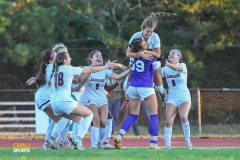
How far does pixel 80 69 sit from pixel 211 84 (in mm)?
13769

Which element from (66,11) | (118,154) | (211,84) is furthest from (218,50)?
(118,154)

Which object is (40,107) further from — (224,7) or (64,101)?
(224,7)

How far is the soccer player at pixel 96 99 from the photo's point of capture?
44.9 feet

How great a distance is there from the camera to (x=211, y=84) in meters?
25.6

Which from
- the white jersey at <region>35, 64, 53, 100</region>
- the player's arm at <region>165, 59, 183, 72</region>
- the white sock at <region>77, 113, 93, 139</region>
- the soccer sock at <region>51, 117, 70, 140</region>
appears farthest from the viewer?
the white jersey at <region>35, 64, 53, 100</region>

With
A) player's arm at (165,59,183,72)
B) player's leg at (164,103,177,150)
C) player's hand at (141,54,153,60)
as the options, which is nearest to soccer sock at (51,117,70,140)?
player's hand at (141,54,153,60)

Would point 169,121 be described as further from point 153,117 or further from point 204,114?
point 204,114

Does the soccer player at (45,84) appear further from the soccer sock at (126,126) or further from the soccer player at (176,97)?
the soccer player at (176,97)

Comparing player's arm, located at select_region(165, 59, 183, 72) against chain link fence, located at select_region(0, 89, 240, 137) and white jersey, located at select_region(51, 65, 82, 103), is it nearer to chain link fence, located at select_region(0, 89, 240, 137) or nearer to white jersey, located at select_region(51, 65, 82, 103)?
white jersey, located at select_region(51, 65, 82, 103)

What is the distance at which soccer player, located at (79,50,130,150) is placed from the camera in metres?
13.7

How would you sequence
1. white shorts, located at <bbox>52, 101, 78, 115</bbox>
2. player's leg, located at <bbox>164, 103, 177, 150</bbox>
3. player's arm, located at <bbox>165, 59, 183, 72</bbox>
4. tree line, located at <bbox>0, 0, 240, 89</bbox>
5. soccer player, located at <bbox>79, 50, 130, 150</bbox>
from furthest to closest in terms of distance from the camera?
tree line, located at <bbox>0, 0, 240, 89</bbox>, player's leg, located at <bbox>164, 103, 177, 150</bbox>, soccer player, located at <bbox>79, 50, 130, 150</bbox>, player's arm, located at <bbox>165, 59, 183, 72</bbox>, white shorts, located at <bbox>52, 101, 78, 115</bbox>

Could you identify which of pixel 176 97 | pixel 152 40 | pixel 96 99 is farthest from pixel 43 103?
pixel 176 97

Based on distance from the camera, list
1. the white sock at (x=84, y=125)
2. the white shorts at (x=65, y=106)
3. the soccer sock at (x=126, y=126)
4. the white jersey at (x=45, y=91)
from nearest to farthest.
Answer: the white shorts at (x=65, y=106) → the white sock at (x=84, y=125) → the soccer sock at (x=126, y=126) → the white jersey at (x=45, y=91)

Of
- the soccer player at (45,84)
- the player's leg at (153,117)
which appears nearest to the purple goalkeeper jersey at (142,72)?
the player's leg at (153,117)
